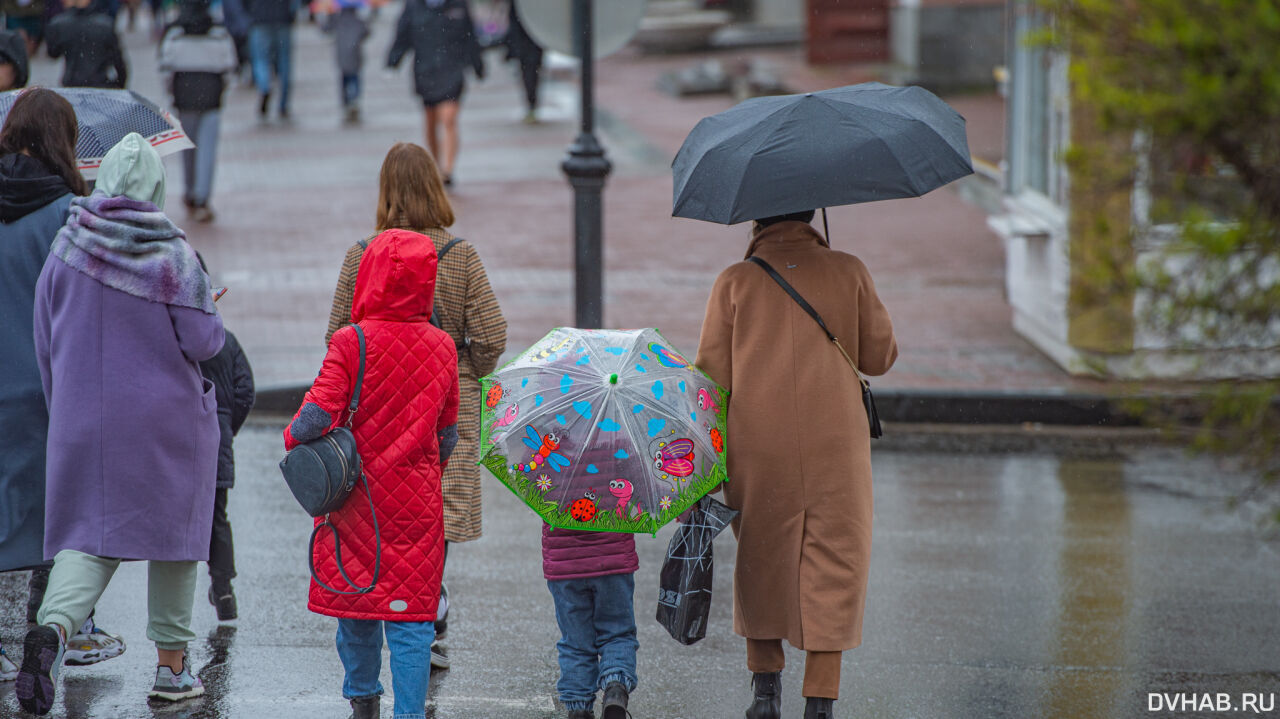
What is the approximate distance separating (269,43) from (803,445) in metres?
16.6

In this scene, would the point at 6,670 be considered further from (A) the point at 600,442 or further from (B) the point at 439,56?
(B) the point at 439,56

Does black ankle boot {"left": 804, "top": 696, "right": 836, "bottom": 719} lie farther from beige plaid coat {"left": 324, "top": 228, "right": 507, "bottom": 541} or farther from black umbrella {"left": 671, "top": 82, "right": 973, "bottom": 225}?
black umbrella {"left": 671, "top": 82, "right": 973, "bottom": 225}

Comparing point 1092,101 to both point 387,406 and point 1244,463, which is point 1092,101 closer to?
point 1244,463

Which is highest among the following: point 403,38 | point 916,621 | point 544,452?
point 403,38

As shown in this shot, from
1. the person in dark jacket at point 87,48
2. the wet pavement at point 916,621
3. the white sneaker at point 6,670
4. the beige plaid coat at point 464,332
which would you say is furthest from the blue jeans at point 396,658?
the person in dark jacket at point 87,48

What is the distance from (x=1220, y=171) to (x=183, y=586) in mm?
3344

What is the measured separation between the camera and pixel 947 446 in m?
8.11

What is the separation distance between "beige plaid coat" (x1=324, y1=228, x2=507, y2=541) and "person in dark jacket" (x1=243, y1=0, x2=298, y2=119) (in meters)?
15.2

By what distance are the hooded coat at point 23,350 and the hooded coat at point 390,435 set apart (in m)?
1.11

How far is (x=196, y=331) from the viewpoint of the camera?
4.21m

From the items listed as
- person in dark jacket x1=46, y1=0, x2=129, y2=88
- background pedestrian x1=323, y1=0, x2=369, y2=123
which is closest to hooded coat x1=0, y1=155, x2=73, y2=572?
person in dark jacket x1=46, y1=0, x2=129, y2=88

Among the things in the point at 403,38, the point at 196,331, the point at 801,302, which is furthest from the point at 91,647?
the point at 403,38

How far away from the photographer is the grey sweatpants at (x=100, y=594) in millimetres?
4137

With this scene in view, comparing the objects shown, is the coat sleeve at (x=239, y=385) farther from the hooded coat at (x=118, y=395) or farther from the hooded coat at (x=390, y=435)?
the hooded coat at (x=390, y=435)
